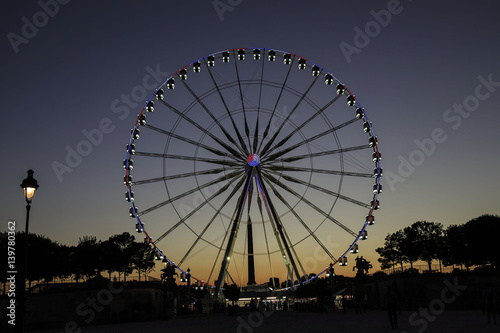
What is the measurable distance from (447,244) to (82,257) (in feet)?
225

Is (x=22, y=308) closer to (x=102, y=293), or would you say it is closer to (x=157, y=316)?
(x=102, y=293)

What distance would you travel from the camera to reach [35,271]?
263 feet

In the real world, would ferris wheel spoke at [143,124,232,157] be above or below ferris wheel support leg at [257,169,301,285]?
above

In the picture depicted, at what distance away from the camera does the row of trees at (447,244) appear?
249 feet

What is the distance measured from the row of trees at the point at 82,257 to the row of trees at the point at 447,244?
57.3 m

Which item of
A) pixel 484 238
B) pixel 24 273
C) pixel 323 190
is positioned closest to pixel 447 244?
pixel 484 238

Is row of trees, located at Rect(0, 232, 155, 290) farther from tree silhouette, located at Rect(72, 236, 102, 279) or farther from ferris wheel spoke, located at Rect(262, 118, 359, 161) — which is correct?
ferris wheel spoke, located at Rect(262, 118, 359, 161)

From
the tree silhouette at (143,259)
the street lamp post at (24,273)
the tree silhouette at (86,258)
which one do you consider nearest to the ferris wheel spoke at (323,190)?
the street lamp post at (24,273)

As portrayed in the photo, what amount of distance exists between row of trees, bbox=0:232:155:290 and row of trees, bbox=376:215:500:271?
5730 centimetres

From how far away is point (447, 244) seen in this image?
88.9 metres

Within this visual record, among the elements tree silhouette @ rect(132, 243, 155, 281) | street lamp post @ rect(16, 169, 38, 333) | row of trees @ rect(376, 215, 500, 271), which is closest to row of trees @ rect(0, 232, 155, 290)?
tree silhouette @ rect(132, 243, 155, 281)

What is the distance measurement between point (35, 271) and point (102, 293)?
120ft

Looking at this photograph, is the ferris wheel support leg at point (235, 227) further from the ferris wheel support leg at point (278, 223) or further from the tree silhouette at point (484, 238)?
the tree silhouette at point (484, 238)

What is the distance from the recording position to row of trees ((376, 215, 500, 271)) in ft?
249
